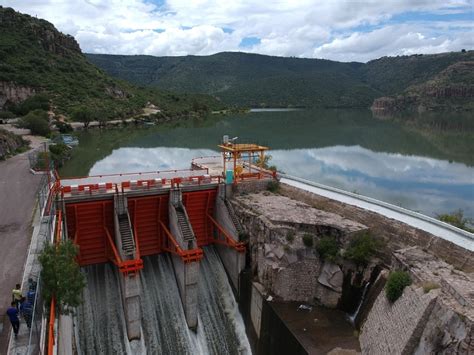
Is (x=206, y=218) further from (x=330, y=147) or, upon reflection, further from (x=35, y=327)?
(x=330, y=147)

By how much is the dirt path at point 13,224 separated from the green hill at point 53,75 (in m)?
51.2

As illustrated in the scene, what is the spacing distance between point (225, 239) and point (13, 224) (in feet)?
29.9

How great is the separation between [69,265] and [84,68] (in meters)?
96.3

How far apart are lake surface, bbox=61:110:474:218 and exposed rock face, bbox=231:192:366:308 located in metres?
14.1

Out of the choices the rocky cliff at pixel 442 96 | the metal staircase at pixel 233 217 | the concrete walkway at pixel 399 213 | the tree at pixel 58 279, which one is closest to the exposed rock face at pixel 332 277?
the concrete walkway at pixel 399 213

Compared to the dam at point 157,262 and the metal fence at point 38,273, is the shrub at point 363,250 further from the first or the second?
the metal fence at point 38,273

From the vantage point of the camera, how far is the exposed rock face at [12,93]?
68.8 m

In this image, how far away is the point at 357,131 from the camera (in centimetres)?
7012

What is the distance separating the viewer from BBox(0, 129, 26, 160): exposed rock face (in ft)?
90.8

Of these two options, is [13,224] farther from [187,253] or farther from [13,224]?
[187,253]

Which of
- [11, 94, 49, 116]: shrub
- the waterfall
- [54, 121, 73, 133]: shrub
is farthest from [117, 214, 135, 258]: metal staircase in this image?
[11, 94, 49, 116]: shrub

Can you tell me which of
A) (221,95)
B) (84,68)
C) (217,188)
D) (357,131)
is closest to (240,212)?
(217,188)

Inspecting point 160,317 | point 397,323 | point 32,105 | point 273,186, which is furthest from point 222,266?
point 32,105

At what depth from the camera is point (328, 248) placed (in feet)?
50.0
